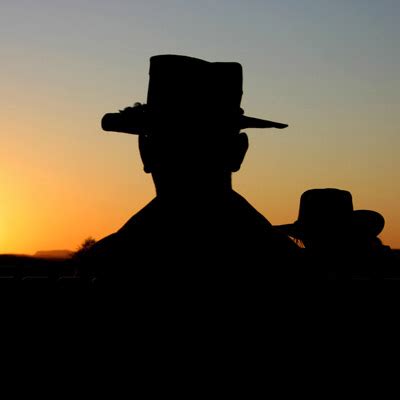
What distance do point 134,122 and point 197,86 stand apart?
12.1 inches

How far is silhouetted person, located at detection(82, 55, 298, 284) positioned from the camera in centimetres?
327

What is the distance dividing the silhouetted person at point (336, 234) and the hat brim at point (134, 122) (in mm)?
1687

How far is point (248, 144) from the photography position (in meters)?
3.50

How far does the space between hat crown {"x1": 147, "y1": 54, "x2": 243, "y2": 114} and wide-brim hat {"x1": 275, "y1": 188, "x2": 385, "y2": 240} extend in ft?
8.35

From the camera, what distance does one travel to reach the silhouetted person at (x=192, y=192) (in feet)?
10.7

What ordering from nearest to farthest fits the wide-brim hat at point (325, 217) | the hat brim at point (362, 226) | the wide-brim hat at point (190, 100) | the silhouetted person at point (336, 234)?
the wide-brim hat at point (190, 100), the silhouetted person at point (336, 234), the wide-brim hat at point (325, 217), the hat brim at point (362, 226)

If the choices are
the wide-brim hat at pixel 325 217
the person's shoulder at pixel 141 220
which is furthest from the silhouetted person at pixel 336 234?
the person's shoulder at pixel 141 220

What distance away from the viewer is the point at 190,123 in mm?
3506

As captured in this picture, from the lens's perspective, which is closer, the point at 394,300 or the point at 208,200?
the point at 208,200

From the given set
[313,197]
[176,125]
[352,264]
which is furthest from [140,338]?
[313,197]

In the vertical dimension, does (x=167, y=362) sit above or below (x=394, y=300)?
below

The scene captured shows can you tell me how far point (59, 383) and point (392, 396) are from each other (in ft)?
4.37

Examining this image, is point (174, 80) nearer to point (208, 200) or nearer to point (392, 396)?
point (208, 200)

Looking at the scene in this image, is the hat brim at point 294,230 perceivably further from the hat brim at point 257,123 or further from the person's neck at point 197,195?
the person's neck at point 197,195
